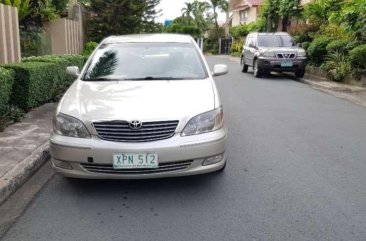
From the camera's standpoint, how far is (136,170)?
168 inches

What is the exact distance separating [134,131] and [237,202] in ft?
4.11

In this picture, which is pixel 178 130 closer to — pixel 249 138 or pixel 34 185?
pixel 34 185

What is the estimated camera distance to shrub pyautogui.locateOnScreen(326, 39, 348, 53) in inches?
600

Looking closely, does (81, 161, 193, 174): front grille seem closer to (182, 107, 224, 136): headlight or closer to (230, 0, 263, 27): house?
(182, 107, 224, 136): headlight

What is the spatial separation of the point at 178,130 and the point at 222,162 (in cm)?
66

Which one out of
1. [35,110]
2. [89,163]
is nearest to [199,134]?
[89,163]

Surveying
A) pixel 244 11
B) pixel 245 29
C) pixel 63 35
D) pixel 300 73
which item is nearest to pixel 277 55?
pixel 300 73

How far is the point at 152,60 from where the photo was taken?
5.89 metres

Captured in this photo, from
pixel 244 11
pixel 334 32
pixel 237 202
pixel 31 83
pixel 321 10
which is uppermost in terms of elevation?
pixel 244 11

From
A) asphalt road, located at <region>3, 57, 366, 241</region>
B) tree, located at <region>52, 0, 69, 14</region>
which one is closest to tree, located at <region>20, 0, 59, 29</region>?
tree, located at <region>52, 0, 69, 14</region>

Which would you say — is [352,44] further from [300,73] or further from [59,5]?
[59,5]

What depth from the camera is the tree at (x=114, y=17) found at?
18.8 m

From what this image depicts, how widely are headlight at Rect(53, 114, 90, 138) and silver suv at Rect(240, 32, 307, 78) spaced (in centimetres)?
1278

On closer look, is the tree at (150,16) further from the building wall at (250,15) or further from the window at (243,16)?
the window at (243,16)
